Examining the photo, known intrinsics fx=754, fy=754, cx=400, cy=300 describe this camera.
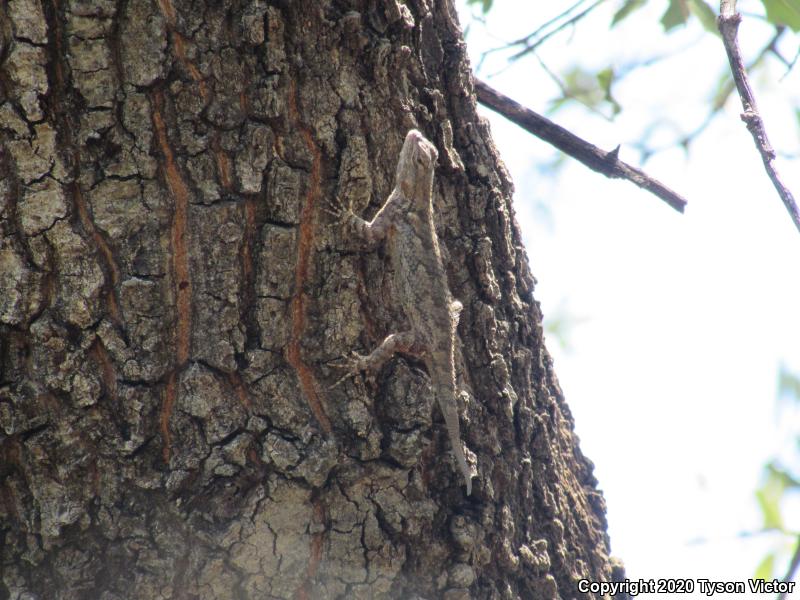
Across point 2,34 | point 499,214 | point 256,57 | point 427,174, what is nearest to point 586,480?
point 499,214

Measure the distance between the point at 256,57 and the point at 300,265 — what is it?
76 centimetres

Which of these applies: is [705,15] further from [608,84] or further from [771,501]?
[771,501]

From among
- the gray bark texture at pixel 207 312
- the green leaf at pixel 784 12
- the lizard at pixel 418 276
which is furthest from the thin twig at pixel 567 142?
the green leaf at pixel 784 12

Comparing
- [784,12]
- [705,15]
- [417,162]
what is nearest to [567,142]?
[417,162]

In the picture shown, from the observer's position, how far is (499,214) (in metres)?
3.35

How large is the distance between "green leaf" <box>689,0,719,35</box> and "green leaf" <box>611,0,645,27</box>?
0.32 m

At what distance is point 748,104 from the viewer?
2.85 metres

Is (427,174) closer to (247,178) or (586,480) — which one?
(247,178)

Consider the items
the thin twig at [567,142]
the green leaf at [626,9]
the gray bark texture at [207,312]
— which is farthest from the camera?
the green leaf at [626,9]

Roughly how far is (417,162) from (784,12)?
2.20 meters

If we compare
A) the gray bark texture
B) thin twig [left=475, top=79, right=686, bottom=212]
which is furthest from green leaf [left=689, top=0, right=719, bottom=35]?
the gray bark texture

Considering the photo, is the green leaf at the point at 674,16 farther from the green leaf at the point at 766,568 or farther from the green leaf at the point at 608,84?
the green leaf at the point at 766,568

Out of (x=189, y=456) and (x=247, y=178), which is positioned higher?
(x=247, y=178)

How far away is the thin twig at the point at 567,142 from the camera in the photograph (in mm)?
3754
